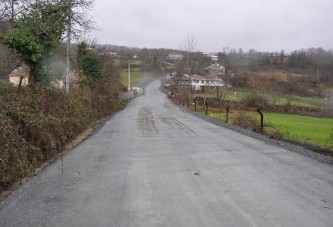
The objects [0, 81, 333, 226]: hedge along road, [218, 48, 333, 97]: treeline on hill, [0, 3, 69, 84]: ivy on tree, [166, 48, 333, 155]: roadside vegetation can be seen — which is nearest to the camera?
[0, 81, 333, 226]: hedge along road

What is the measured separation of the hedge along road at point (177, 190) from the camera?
18.8 ft

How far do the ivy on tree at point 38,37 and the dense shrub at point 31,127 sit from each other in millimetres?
1132

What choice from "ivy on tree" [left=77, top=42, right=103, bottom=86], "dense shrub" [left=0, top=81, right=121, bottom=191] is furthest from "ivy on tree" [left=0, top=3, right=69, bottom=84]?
"ivy on tree" [left=77, top=42, right=103, bottom=86]

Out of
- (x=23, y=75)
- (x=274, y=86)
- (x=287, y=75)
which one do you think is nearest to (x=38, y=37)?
(x=23, y=75)

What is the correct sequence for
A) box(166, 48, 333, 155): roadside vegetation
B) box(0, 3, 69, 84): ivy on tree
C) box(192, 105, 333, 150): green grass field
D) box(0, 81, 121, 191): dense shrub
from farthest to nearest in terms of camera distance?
box(166, 48, 333, 155): roadside vegetation → box(192, 105, 333, 150): green grass field → box(0, 3, 69, 84): ivy on tree → box(0, 81, 121, 191): dense shrub

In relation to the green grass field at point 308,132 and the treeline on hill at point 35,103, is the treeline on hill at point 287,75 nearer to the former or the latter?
the green grass field at point 308,132

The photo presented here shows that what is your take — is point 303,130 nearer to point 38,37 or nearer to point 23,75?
point 38,37

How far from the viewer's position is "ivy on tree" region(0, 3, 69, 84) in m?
14.2

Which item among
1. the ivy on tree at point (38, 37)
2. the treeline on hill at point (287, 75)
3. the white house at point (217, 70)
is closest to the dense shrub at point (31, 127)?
the ivy on tree at point (38, 37)

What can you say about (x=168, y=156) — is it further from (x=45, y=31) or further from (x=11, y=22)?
(x=11, y=22)

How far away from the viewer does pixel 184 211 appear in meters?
6.02

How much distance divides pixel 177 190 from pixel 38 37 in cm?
1083

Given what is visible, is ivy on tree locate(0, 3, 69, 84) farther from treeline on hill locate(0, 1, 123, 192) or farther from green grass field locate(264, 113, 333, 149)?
green grass field locate(264, 113, 333, 149)

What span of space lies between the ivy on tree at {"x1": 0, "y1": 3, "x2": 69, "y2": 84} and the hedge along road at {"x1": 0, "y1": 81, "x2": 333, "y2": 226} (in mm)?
5001
